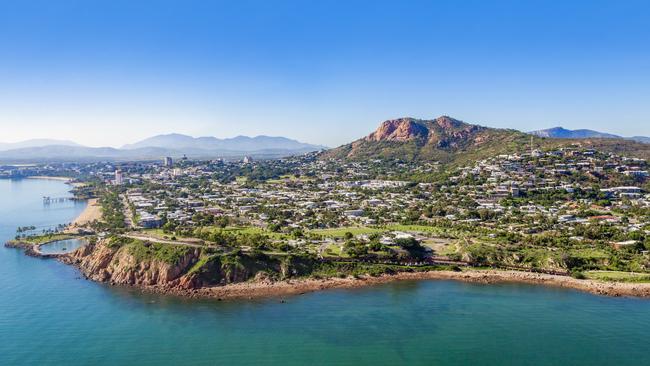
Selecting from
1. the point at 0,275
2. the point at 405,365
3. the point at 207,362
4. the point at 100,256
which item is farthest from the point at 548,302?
the point at 0,275

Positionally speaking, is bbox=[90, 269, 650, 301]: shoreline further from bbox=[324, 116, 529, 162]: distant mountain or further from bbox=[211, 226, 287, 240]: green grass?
bbox=[324, 116, 529, 162]: distant mountain

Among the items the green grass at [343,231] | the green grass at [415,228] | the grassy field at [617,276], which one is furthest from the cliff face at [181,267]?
the grassy field at [617,276]

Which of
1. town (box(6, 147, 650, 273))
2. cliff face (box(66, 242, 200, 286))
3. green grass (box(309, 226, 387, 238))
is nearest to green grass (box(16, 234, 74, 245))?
town (box(6, 147, 650, 273))

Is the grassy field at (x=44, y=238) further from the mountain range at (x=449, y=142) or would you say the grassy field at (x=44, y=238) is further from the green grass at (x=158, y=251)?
the mountain range at (x=449, y=142)

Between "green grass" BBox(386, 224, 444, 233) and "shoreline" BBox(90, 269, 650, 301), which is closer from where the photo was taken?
"shoreline" BBox(90, 269, 650, 301)

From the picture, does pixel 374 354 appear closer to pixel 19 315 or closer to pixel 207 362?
pixel 207 362

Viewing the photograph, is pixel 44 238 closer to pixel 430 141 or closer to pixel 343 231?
pixel 343 231
